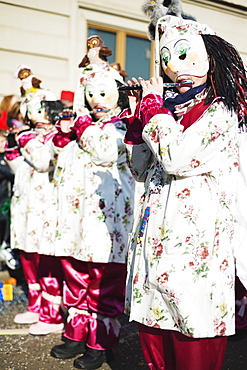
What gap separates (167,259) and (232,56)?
84 cm

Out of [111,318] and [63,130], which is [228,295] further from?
[63,130]

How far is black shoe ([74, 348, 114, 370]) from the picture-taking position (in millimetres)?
2783

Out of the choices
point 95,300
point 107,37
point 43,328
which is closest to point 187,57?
point 95,300

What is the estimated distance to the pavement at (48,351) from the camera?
2.86 metres

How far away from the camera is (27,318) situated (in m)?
3.70

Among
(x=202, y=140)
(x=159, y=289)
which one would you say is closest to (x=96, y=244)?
(x=159, y=289)

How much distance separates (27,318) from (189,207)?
2.32 meters

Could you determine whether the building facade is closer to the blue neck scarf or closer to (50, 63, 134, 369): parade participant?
(50, 63, 134, 369): parade participant

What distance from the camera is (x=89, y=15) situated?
6680 mm

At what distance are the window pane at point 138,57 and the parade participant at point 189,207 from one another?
5.31 m

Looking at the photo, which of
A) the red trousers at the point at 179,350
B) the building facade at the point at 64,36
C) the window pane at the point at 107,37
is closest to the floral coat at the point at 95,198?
the red trousers at the point at 179,350

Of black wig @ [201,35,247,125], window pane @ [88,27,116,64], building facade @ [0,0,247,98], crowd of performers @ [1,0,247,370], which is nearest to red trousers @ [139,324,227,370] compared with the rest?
crowd of performers @ [1,0,247,370]

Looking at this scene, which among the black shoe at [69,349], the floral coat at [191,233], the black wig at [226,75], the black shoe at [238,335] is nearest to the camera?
the floral coat at [191,233]

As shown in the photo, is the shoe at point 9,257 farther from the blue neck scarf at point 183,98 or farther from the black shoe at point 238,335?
the blue neck scarf at point 183,98
